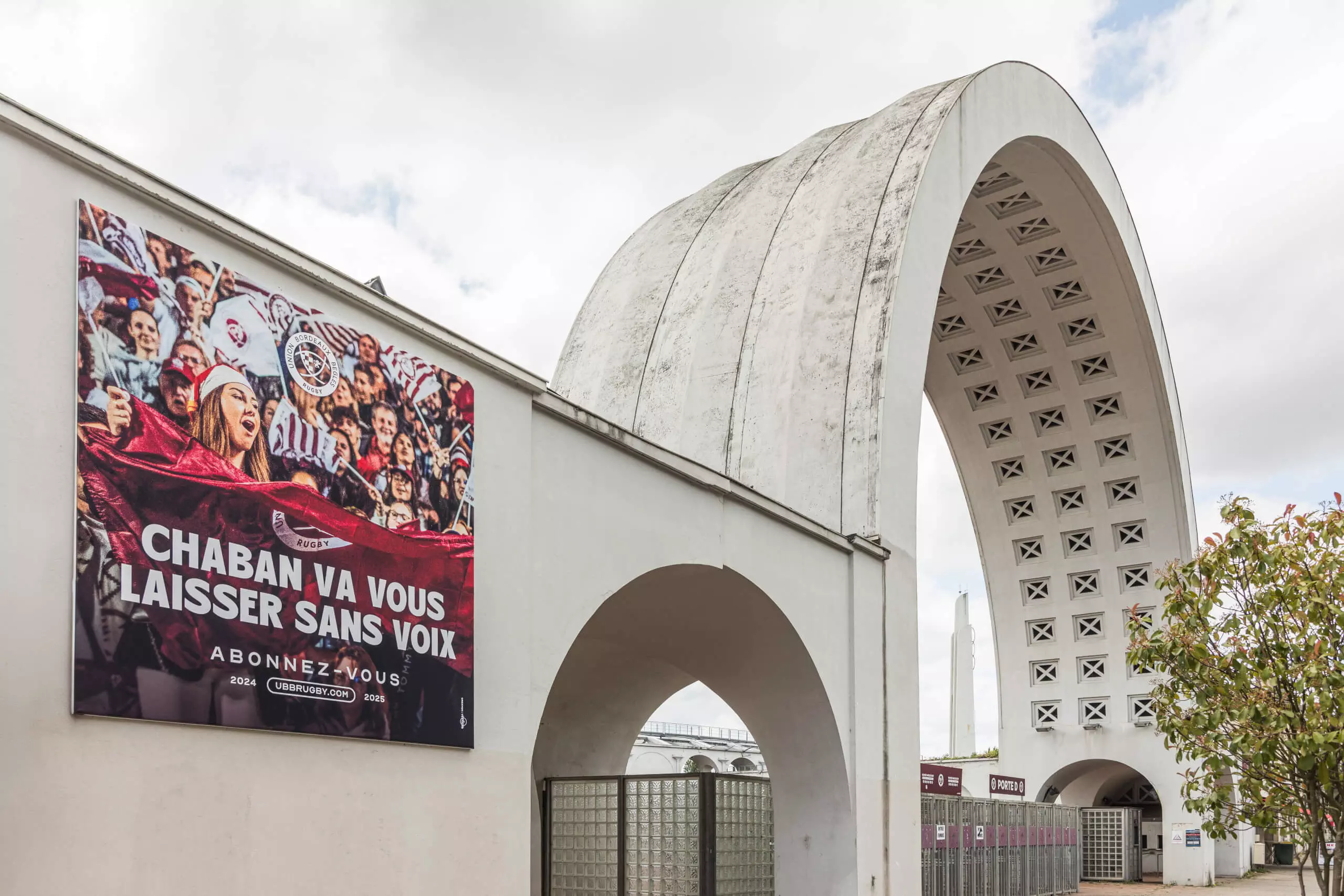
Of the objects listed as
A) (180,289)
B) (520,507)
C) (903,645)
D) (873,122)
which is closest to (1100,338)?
(873,122)

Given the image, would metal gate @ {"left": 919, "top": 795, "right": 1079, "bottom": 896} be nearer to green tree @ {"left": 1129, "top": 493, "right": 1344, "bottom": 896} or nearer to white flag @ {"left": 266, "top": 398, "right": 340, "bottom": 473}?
green tree @ {"left": 1129, "top": 493, "right": 1344, "bottom": 896}

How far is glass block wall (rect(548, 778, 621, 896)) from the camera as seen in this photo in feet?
43.3

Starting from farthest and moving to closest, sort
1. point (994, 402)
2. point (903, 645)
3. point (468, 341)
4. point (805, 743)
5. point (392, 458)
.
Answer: point (994, 402)
point (903, 645)
point (805, 743)
point (468, 341)
point (392, 458)

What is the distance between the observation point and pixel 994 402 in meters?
29.4

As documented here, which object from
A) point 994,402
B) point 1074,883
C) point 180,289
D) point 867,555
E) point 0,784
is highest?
point 994,402

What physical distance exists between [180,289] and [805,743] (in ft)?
30.9

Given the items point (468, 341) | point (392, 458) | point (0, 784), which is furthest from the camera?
point (468, 341)

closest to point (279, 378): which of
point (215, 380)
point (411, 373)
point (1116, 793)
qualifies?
point (215, 380)

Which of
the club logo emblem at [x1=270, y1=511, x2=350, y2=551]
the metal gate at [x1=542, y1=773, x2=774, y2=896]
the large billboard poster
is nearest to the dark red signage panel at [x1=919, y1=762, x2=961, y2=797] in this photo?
the metal gate at [x1=542, y1=773, x2=774, y2=896]

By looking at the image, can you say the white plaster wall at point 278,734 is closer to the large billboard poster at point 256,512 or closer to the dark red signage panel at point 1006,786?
the large billboard poster at point 256,512

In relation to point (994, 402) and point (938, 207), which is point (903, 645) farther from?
point (994, 402)

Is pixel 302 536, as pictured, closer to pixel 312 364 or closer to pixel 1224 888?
pixel 312 364

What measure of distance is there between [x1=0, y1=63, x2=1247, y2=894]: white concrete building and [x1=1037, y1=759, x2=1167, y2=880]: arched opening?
179mm

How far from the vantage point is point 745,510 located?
12.5 metres
